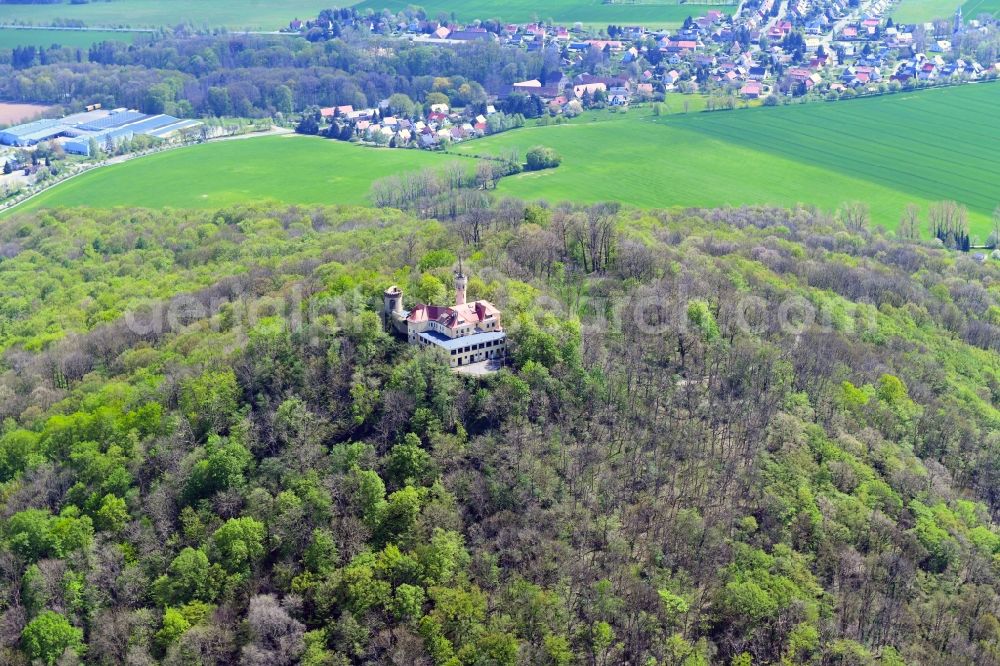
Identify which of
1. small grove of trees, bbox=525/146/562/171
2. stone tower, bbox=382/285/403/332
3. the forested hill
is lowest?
the forested hill

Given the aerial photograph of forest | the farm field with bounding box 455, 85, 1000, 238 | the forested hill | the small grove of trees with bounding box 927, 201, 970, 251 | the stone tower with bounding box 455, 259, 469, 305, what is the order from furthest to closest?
the farm field with bounding box 455, 85, 1000, 238
the small grove of trees with bounding box 927, 201, 970, 251
the stone tower with bounding box 455, 259, 469, 305
the aerial photograph of forest
the forested hill

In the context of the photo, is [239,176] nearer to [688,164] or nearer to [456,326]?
[688,164]

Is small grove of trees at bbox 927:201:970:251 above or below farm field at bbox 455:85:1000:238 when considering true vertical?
below

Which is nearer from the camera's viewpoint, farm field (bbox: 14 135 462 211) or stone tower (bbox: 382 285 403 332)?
stone tower (bbox: 382 285 403 332)

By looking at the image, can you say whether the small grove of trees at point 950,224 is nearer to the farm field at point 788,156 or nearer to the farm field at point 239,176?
the farm field at point 788,156

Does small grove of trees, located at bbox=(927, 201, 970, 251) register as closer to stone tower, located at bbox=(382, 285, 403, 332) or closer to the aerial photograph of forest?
the aerial photograph of forest

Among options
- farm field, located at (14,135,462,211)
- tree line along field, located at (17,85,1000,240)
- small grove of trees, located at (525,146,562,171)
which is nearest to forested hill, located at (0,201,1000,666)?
tree line along field, located at (17,85,1000,240)

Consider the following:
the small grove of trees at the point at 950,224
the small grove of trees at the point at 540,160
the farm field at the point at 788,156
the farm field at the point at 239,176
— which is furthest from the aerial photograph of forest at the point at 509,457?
the small grove of trees at the point at 540,160

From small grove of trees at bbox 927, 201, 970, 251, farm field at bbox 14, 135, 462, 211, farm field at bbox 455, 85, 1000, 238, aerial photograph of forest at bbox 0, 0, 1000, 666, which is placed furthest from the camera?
farm field at bbox 14, 135, 462, 211

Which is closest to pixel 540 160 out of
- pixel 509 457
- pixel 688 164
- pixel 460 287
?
pixel 688 164
